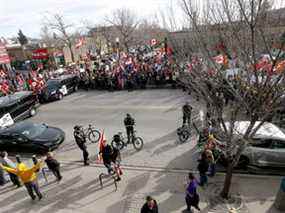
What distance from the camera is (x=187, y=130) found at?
42.3 ft

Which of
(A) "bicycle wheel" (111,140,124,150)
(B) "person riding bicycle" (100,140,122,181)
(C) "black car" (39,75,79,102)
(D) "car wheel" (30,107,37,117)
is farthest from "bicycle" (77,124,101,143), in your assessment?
(C) "black car" (39,75,79,102)

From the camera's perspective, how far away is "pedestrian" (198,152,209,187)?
914cm

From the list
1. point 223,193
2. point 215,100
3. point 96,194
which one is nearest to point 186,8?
point 215,100

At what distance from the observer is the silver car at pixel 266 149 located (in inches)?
380

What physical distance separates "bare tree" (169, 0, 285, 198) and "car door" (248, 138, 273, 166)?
184cm

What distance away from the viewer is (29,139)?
1294 cm

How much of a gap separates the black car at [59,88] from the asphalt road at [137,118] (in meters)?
0.54

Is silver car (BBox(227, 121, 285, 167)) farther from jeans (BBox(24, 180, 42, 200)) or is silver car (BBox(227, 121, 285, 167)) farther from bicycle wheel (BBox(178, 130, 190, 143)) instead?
jeans (BBox(24, 180, 42, 200))

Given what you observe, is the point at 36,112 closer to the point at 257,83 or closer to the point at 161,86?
the point at 161,86

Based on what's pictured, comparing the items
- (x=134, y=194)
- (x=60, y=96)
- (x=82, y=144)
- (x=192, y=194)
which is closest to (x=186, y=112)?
(x=82, y=144)

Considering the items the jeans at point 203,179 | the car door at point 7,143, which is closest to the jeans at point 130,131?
the jeans at point 203,179

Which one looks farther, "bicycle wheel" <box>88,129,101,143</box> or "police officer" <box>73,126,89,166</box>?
"bicycle wheel" <box>88,129,101,143</box>

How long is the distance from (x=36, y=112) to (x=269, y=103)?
16876mm

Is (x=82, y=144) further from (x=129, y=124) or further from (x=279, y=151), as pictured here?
(x=279, y=151)
